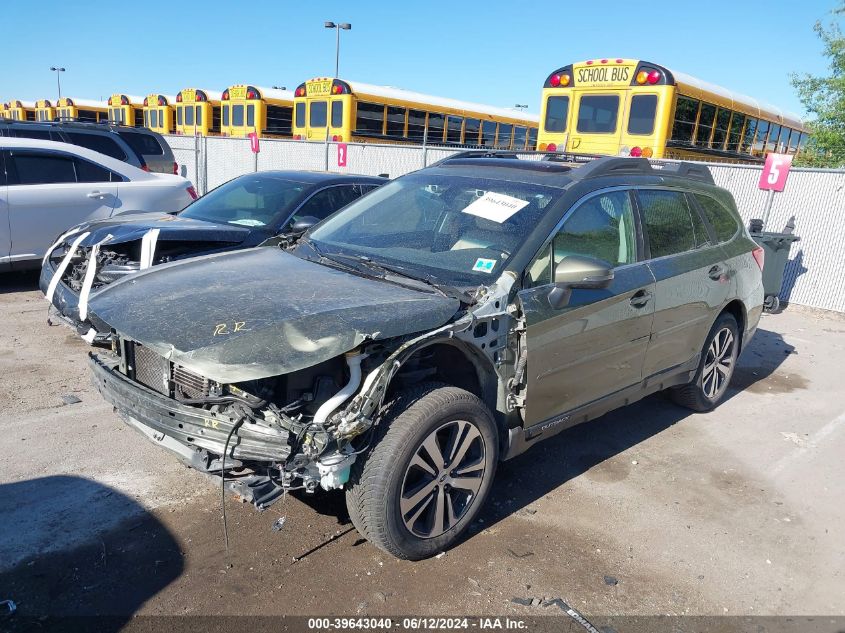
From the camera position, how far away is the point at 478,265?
11.5 feet

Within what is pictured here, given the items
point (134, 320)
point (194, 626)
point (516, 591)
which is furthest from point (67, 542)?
point (516, 591)

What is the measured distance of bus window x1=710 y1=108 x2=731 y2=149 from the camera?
1395 cm

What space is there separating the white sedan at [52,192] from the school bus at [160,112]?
673 inches

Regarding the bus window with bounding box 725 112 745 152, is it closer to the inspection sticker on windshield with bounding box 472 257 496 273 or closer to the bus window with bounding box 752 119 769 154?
the bus window with bounding box 752 119 769 154

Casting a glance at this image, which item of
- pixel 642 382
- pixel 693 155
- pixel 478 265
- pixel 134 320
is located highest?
pixel 693 155

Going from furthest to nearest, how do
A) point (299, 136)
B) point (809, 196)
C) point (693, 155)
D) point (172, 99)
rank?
point (172, 99)
point (299, 136)
point (693, 155)
point (809, 196)

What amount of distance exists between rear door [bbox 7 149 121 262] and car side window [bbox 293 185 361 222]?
3068 mm

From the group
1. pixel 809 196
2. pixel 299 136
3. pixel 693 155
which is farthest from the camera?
pixel 299 136

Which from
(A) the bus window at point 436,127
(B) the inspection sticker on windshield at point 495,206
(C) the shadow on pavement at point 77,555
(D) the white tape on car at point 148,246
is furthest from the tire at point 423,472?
(A) the bus window at point 436,127

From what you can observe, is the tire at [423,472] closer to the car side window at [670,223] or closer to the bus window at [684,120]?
the car side window at [670,223]

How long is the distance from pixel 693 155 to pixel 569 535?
11937 mm

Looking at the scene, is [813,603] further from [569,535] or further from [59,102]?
[59,102]

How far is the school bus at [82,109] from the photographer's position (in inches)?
1069

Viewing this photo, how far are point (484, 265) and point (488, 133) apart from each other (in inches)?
691
